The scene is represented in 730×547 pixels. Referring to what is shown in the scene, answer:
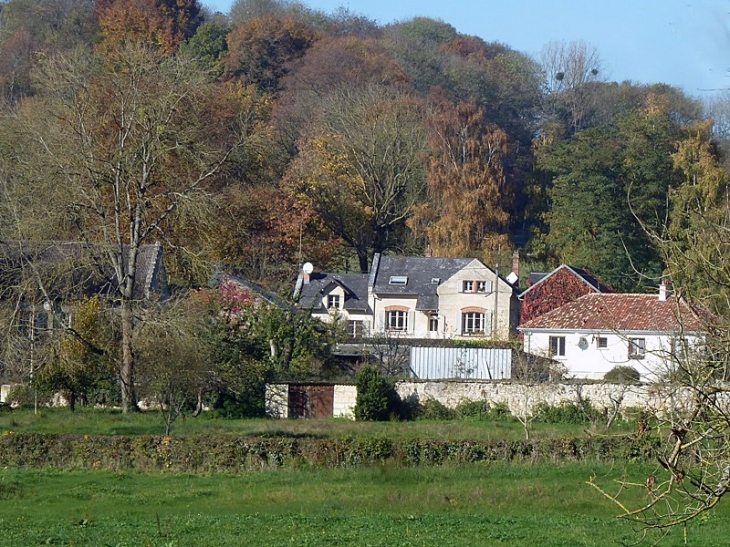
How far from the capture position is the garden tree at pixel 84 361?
102 ft

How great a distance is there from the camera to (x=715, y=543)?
1449 centimetres

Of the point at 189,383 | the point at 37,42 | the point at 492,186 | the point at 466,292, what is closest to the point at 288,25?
the point at 37,42

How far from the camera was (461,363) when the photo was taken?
120 ft

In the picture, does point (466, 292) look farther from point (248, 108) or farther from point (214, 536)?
point (214, 536)

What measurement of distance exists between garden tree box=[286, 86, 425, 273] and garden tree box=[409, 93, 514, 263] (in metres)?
1.31

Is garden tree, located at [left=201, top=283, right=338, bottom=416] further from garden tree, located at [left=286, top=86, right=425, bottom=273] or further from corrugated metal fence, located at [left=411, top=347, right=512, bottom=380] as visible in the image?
garden tree, located at [left=286, top=86, right=425, bottom=273]

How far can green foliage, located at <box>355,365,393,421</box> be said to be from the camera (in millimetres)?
31969

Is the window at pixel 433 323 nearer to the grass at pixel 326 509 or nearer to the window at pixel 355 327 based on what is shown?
the window at pixel 355 327

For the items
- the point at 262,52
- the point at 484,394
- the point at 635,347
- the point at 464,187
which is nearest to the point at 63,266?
the point at 484,394

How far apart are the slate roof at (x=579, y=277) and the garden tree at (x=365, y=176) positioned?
10.2m

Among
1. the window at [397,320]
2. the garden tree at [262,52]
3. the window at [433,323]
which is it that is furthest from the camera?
the garden tree at [262,52]

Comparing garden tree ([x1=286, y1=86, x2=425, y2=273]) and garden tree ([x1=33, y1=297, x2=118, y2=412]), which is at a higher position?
garden tree ([x1=286, y1=86, x2=425, y2=273])

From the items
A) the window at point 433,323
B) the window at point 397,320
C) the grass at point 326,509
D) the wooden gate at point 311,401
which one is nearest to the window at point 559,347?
the window at point 433,323

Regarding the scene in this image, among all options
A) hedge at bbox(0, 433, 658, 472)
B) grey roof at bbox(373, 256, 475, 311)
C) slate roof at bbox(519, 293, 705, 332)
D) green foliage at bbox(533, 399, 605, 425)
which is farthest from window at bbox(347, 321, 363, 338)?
hedge at bbox(0, 433, 658, 472)
